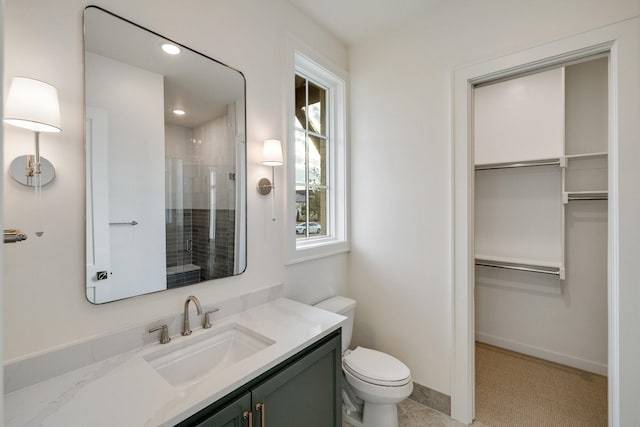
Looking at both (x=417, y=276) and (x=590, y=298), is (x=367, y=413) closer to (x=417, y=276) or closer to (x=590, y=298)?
(x=417, y=276)

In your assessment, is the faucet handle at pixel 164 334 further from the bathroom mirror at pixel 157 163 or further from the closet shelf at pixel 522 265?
the closet shelf at pixel 522 265

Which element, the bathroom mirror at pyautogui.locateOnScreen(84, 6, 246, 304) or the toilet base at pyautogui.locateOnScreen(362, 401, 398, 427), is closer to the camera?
the bathroom mirror at pyautogui.locateOnScreen(84, 6, 246, 304)

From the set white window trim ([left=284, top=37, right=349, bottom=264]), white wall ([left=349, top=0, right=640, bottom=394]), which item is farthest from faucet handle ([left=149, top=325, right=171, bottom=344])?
white wall ([left=349, top=0, right=640, bottom=394])

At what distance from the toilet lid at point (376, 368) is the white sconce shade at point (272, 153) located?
4.27 feet

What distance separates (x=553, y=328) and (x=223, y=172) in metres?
3.01

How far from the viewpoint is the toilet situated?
1636 millimetres

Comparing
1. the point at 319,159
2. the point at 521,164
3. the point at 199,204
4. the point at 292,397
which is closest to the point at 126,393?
the point at 292,397

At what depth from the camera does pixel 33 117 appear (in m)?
0.91

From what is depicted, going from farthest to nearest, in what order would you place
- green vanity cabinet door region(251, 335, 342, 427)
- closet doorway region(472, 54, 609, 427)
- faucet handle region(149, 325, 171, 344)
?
closet doorway region(472, 54, 609, 427) < faucet handle region(149, 325, 171, 344) < green vanity cabinet door region(251, 335, 342, 427)

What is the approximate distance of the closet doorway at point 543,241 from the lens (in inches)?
89.9

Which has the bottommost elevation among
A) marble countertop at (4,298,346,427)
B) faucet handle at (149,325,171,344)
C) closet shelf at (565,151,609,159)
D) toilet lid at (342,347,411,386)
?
toilet lid at (342,347,411,386)

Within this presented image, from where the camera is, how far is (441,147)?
A: 76.4 inches

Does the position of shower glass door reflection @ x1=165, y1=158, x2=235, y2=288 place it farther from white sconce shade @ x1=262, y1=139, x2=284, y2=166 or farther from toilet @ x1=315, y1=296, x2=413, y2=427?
toilet @ x1=315, y1=296, x2=413, y2=427

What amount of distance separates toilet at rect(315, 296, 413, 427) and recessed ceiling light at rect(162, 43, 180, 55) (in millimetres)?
1741
